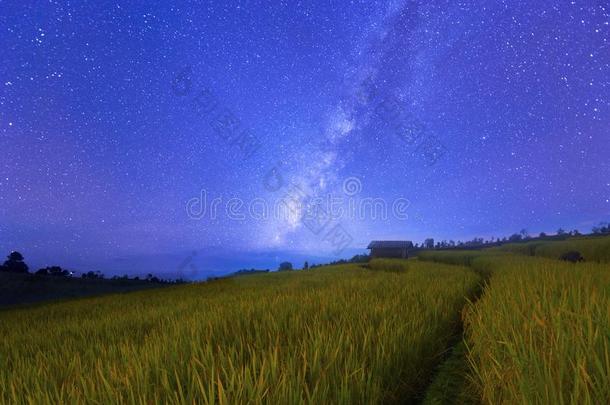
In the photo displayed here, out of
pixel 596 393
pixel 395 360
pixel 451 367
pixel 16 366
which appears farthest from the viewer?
pixel 451 367

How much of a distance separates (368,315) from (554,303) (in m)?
1.88

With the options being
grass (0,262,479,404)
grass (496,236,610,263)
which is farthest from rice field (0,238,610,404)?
grass (496,236,610,263)

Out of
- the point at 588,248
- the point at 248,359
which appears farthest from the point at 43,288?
the point at 588,248

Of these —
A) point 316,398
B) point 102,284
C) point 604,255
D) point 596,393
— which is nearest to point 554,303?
point 596,393

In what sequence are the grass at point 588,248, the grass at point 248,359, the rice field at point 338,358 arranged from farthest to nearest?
the grass at point 588,248, the grass at point 248,359, the rice field at point 338,358

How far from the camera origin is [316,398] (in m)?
1.80

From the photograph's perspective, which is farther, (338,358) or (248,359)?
(248,359)

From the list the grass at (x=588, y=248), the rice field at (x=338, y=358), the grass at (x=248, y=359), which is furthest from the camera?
the grass at (x=588, y=248)

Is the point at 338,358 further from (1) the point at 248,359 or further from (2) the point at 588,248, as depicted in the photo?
(2) the point at 588,248

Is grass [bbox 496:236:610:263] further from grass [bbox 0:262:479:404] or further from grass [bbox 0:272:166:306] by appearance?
grass [bbox 0:272:166:306]

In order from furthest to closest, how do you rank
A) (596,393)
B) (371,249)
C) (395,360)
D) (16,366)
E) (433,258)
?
(371,249), (433,258), (16,366), (395,360), (596,393)

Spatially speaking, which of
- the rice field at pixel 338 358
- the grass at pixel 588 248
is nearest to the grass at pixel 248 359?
the rice field at pixel 338 358

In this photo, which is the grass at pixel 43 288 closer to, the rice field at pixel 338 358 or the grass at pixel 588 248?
the rice field at pixel 338 358

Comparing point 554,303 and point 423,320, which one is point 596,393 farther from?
point 423,320
